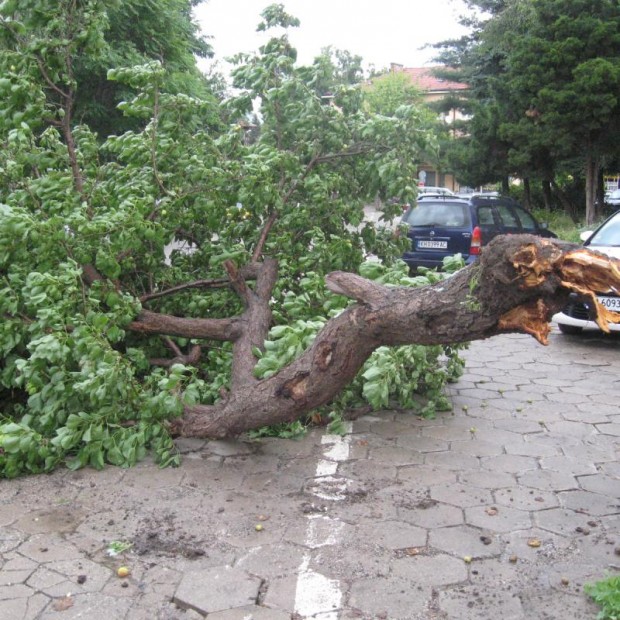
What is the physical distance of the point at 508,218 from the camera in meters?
14.4

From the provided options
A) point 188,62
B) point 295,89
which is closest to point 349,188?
point 295,89

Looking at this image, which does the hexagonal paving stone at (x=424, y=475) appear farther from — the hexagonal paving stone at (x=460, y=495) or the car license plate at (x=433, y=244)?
the car license plate at (x=433, y=244)

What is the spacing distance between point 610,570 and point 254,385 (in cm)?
237

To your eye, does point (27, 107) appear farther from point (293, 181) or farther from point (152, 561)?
point (152, 561)

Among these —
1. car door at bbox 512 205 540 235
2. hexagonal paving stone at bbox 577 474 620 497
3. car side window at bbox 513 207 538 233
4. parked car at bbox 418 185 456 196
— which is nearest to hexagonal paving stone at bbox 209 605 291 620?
hexagonal paving stone at bbox 577 474 620 497

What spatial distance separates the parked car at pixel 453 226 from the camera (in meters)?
13.4

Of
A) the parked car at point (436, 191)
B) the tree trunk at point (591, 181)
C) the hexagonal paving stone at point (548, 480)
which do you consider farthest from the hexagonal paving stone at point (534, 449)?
the tree trunk at point (591, 181)

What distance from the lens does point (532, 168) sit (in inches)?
995

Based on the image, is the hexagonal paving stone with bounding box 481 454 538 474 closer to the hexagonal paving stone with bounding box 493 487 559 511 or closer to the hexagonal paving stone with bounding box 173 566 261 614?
the hexagonal paving stone with bounding box 493 487 559 511

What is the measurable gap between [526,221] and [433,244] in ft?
8.12

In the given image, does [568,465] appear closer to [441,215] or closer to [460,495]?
[460,495]

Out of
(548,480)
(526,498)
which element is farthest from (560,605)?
(548,480)

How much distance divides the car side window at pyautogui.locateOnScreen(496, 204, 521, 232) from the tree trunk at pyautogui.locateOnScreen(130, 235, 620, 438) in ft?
31.4

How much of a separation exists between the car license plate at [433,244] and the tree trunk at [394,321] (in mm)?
8441
